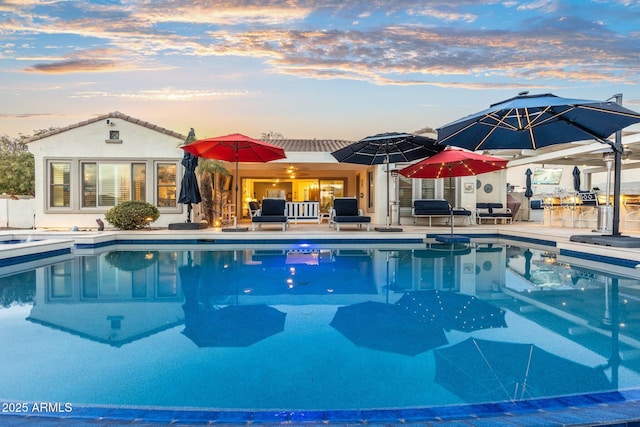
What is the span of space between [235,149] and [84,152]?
225 inches

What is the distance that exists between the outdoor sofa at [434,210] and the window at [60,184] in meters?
12.2

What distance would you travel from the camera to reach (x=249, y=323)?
11.7 ft

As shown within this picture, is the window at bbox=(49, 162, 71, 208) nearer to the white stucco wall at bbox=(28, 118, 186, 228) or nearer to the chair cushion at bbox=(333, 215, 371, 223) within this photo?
the white stucco wall at bbox=(28, 118, 186, 228)

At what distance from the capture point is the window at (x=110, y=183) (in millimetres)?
12414

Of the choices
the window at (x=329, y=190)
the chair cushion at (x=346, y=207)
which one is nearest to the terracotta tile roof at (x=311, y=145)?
the window at (x=329, y=190)

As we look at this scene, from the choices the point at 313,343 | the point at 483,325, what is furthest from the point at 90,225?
the point at 483,325

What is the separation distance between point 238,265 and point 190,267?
87cm

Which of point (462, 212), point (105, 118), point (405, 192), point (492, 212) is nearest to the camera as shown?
point (105, 118)

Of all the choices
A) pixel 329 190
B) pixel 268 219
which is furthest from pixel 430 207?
pixel 329 190

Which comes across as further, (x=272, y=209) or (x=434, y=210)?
(x=434, y=210)

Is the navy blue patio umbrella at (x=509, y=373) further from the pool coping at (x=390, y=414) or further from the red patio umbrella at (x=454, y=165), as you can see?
the red patio umbrella at (x=454, y=165)

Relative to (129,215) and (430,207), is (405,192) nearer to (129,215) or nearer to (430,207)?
(430,207)

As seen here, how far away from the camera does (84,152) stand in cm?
1229

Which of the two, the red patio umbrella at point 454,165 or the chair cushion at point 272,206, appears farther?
the chair cushion at point 272,206
